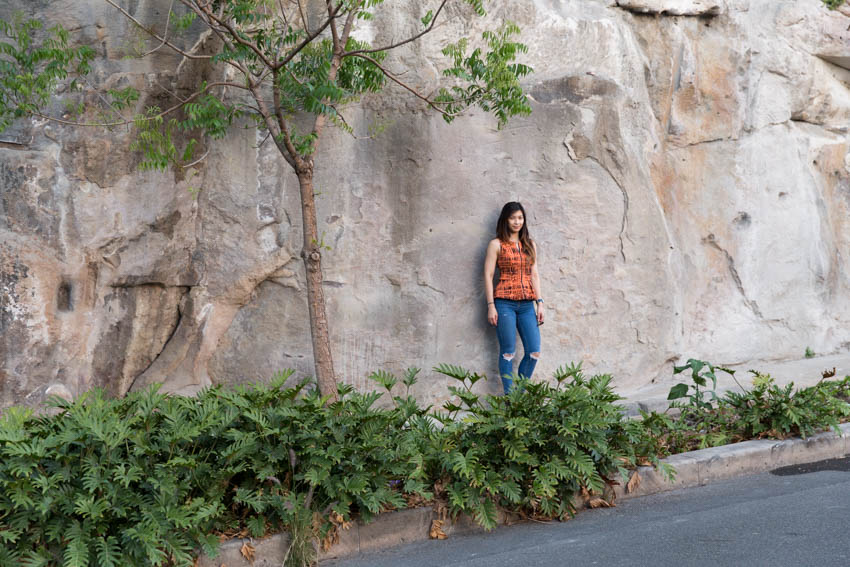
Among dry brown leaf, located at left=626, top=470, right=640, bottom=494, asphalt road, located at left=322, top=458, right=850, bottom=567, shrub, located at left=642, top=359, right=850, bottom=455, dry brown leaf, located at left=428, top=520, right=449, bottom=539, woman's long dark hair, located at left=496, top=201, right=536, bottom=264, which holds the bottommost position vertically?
asphalt road, located at left=322, top=458, right=850, bottom=567

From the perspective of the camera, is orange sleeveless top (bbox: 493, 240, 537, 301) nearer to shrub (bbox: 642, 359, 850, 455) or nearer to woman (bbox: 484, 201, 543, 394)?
woman (bbox: 484, 201, 543, 394)

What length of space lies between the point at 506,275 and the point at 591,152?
1441mm

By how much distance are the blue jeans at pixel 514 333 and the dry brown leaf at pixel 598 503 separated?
89.7 inches

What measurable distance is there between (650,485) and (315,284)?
251 centimetres

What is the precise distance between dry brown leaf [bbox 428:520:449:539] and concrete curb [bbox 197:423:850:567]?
25mm

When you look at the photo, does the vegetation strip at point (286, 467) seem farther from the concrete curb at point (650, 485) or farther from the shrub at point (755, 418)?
the shrub at point (755, 418)

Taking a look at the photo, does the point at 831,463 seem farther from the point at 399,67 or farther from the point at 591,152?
the point at 399,67

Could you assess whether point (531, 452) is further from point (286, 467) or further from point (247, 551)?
point (247, 551)

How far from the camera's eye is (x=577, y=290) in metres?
7.53

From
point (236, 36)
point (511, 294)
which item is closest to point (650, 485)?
point (511, 294)

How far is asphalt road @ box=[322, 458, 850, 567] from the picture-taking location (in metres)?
3.87

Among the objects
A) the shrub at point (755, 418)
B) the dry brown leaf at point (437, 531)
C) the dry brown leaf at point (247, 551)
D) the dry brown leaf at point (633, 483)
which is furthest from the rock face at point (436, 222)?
the dry brown leaf at point (247, 551)

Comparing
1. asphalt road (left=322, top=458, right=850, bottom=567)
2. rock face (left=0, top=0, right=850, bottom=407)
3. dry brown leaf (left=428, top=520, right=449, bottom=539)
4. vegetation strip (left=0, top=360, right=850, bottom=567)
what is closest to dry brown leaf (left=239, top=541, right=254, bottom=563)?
vegetation strip (left=0, top=360, right=850, bottom=567)

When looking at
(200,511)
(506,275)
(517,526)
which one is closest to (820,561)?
(517,526)
